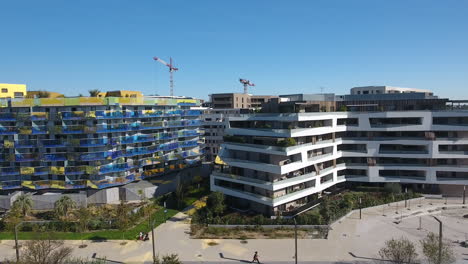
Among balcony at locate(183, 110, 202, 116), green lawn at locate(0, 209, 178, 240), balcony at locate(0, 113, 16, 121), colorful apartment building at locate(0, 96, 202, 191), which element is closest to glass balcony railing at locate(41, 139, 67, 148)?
colorful apartment building at locate(0, 96, 202, 191)

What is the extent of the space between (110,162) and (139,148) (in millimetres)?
7270

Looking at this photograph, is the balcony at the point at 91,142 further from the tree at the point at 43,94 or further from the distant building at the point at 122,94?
the distant building at the point at 122,94

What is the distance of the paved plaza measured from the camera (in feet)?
134

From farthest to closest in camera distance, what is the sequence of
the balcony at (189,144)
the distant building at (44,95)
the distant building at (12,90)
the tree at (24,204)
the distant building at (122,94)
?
1. the balcony at (189,144)
2. the distant building at (122,94)
3. the distant building at (12,90)
4. the distant building at (44,95)
5. the tree at (24,204)

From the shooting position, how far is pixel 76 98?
62.8 metres

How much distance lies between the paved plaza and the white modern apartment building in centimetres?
857

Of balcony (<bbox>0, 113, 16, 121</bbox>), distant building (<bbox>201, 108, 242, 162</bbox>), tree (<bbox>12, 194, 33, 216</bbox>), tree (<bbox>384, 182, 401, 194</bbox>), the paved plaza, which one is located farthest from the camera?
distant building (<bbox>201, 108, 242, 162</bbox>)

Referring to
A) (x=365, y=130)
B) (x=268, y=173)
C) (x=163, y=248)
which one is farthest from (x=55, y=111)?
(x=365, y=130)

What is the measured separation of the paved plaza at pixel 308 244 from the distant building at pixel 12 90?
39.5m

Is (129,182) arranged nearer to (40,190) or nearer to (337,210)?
(40,190)

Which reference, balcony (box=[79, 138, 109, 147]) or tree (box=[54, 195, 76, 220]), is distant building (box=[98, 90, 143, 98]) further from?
tree (box=[54, 195, 76, 220])

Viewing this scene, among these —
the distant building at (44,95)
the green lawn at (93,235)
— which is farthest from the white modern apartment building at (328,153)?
the distant building at (44,95)

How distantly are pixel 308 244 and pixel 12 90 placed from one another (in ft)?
235

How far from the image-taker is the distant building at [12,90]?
73.2 m
